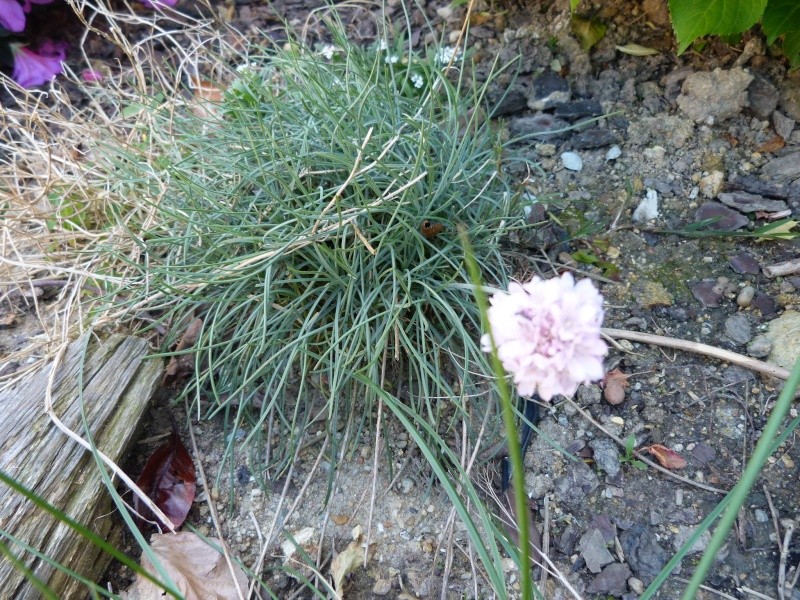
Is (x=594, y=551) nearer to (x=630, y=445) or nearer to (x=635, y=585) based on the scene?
(x=635, y=585)

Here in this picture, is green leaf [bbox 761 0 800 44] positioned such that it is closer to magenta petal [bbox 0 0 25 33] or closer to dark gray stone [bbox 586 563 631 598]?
dark gray stone [bbox 586 563 631 598]

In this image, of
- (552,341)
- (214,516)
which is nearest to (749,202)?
(552,341)

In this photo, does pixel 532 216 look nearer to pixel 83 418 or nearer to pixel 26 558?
pixel 83 418

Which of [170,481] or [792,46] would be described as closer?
[170,481]

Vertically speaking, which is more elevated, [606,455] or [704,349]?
[704,349]

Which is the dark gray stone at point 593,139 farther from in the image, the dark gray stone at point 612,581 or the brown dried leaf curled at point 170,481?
the brown dried leaf curled at point 170,481

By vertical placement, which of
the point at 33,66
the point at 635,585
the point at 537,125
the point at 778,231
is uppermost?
the point at 33,66
